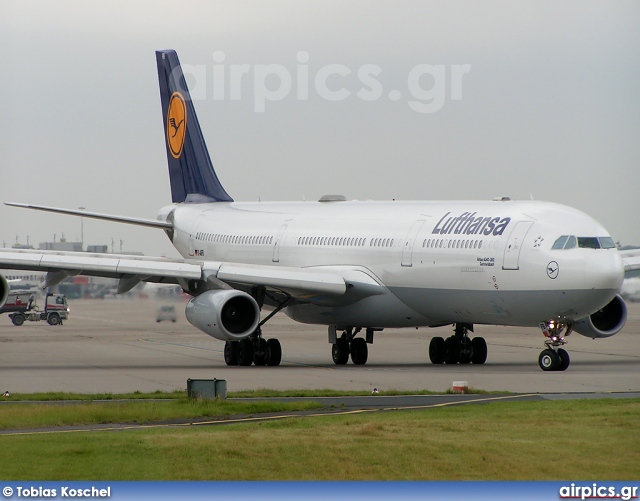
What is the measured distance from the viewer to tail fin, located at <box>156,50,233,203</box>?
43.1m

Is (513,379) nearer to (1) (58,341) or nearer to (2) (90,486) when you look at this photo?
(2) (90,486)

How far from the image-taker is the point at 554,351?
93.8ft

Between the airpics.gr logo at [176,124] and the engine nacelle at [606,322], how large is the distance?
16.8 meters

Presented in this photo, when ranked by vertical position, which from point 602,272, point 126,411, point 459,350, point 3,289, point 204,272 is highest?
point 204,272

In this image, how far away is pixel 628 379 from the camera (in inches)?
1029

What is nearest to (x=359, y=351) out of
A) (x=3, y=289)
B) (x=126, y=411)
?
(x=3, y=289)

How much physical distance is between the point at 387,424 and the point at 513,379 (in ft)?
30.3

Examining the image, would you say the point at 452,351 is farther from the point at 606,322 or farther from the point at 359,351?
the point at 606,322

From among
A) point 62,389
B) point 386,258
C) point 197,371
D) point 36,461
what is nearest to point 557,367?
point 386,258

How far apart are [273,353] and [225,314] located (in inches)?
91.8

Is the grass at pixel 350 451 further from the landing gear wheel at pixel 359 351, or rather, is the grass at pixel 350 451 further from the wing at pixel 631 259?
the wing at pixel 631 259

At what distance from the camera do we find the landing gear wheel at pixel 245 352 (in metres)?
32.4

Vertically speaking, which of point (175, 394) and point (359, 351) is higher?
point (359, 351)

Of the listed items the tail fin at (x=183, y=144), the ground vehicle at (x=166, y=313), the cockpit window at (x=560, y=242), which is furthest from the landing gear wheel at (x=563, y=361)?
the ground vehicle at (x=166, y=313)
